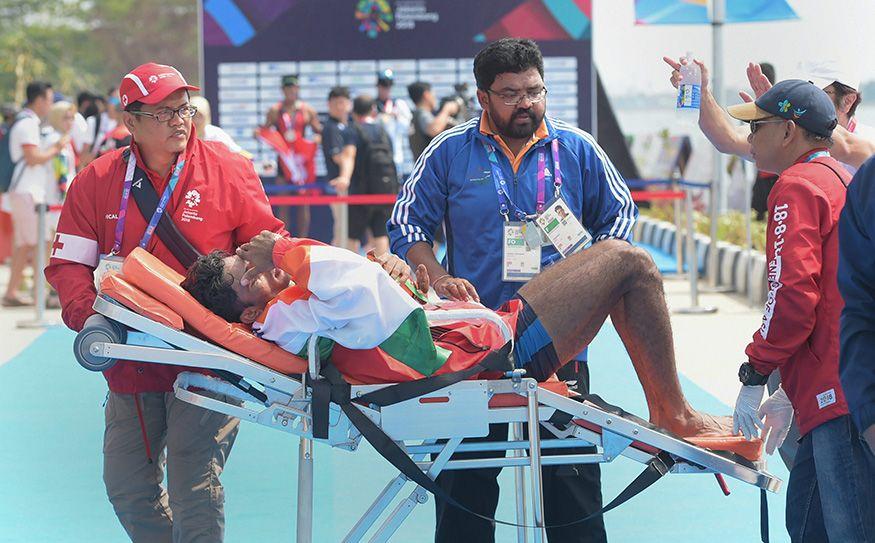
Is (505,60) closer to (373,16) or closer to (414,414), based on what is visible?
(414,414)

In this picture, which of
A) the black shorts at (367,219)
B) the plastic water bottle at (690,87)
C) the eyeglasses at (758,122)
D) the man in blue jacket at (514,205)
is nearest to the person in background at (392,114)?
the black shorts at (367,219)

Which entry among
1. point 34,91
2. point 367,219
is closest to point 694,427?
point 367,219

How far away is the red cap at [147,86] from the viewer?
4559 millimetres

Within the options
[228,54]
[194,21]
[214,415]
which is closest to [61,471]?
[214,415]

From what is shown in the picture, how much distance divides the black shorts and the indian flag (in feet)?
31.4

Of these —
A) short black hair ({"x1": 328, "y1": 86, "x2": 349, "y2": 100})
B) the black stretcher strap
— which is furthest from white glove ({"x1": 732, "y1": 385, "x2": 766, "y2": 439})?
short black hair ({"x1": 328, "y1": 86, "x2": 349, "y2": 100})

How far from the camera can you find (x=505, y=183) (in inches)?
191

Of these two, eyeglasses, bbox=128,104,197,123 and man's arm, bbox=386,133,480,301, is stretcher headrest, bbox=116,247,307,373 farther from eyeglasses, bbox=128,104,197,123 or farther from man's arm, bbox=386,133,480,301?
man's arm, bbox=386,133,480,301

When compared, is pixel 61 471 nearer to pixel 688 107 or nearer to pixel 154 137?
pixel 154 137

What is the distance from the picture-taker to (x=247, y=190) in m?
4.73

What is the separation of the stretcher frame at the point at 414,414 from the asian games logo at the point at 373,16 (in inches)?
484

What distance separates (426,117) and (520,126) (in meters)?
9.39

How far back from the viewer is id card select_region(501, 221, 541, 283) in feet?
15.6

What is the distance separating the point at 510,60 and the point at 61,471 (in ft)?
12.1
